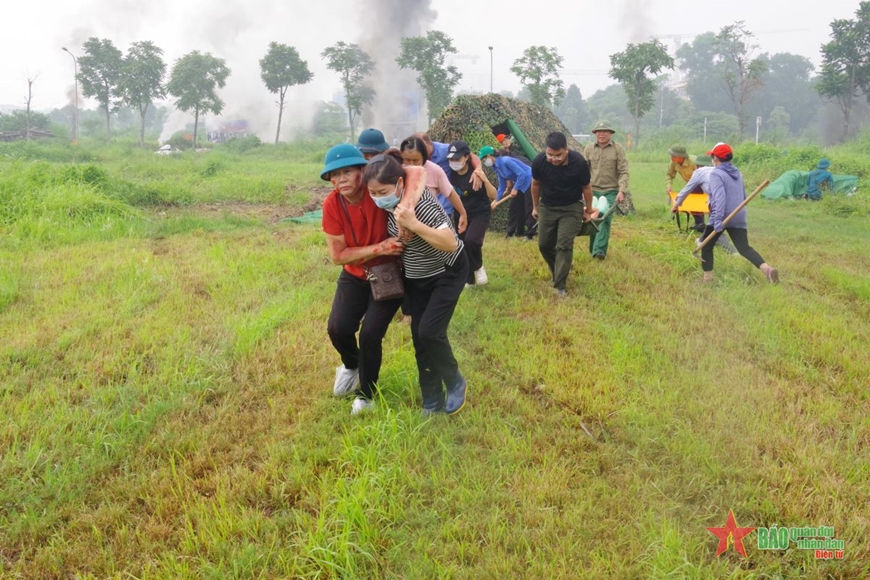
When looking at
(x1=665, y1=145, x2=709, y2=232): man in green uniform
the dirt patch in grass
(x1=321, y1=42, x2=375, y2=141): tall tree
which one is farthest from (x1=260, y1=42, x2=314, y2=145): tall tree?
(x1=665, y1=145, x2=709, y2=232): man in green uniform

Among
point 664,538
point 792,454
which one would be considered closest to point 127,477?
point 664,538

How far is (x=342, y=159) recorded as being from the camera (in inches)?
116

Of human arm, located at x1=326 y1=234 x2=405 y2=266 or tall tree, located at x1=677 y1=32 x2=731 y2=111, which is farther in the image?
tall tree, located at x1=677 y1=32 x2=731 y2=111

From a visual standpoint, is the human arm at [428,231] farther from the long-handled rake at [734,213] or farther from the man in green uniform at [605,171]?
the man in green uniform at [605,171]

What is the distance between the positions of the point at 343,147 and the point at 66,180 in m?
9.34

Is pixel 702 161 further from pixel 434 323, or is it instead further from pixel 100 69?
pixel 100 69

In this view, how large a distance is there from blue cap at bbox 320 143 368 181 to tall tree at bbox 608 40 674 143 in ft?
103

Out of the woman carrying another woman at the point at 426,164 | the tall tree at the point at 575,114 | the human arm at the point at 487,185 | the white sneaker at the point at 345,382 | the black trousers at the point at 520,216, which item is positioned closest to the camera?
the white sneaker at the point at 345,382

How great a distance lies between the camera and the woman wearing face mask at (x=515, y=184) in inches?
265

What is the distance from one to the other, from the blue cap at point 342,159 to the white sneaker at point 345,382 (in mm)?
1274

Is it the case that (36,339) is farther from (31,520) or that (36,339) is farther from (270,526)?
(270,526)

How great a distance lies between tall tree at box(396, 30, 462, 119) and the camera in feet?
128

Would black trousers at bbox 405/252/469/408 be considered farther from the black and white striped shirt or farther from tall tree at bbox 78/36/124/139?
tall tree at bbox 78/36/124/139

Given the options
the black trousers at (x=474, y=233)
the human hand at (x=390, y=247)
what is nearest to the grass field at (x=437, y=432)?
the black trousers at (x=474, y=233)
